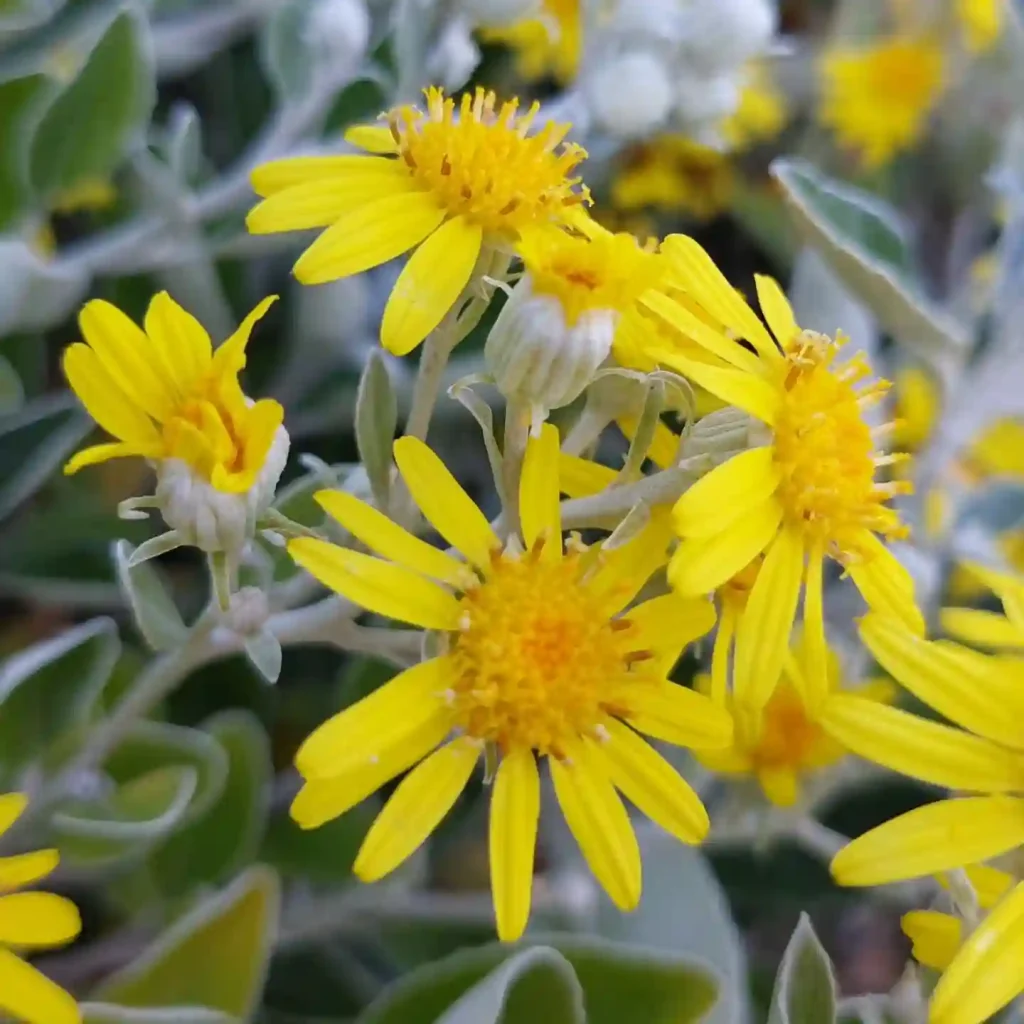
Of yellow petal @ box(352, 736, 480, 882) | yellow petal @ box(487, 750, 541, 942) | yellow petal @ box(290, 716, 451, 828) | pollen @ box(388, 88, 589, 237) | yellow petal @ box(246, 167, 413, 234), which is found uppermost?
pollen @ box(388, 88, 589, 237)

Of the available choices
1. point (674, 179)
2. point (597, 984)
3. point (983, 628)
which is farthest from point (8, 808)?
point (674, 179)

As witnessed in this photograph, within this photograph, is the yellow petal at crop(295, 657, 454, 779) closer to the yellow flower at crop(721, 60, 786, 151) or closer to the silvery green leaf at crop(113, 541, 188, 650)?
the silvery green leaf at crop(113, 541, 188, 650)

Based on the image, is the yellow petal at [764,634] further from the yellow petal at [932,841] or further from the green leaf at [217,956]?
the green leaf at [217,956]

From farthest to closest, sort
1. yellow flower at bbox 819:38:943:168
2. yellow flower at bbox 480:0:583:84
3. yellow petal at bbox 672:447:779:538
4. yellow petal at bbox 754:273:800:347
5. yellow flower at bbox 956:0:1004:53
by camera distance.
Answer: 1. yellow flower at bbox 819:38:943:168
2. yellow flower at bbox 956:0:1004:53
3. yellow flower at bbox 480:0:583:84
4. yellow petal at bbox 754:273:800:347
5. yellow petal at bbox 672:447:779:538

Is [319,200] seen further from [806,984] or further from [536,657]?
[806,984]

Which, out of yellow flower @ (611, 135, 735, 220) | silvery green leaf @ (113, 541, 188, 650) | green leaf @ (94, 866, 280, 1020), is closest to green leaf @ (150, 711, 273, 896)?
green leaf @ (94, 866, 280, 1020)

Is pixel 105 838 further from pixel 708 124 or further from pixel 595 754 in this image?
pixel 708 124
